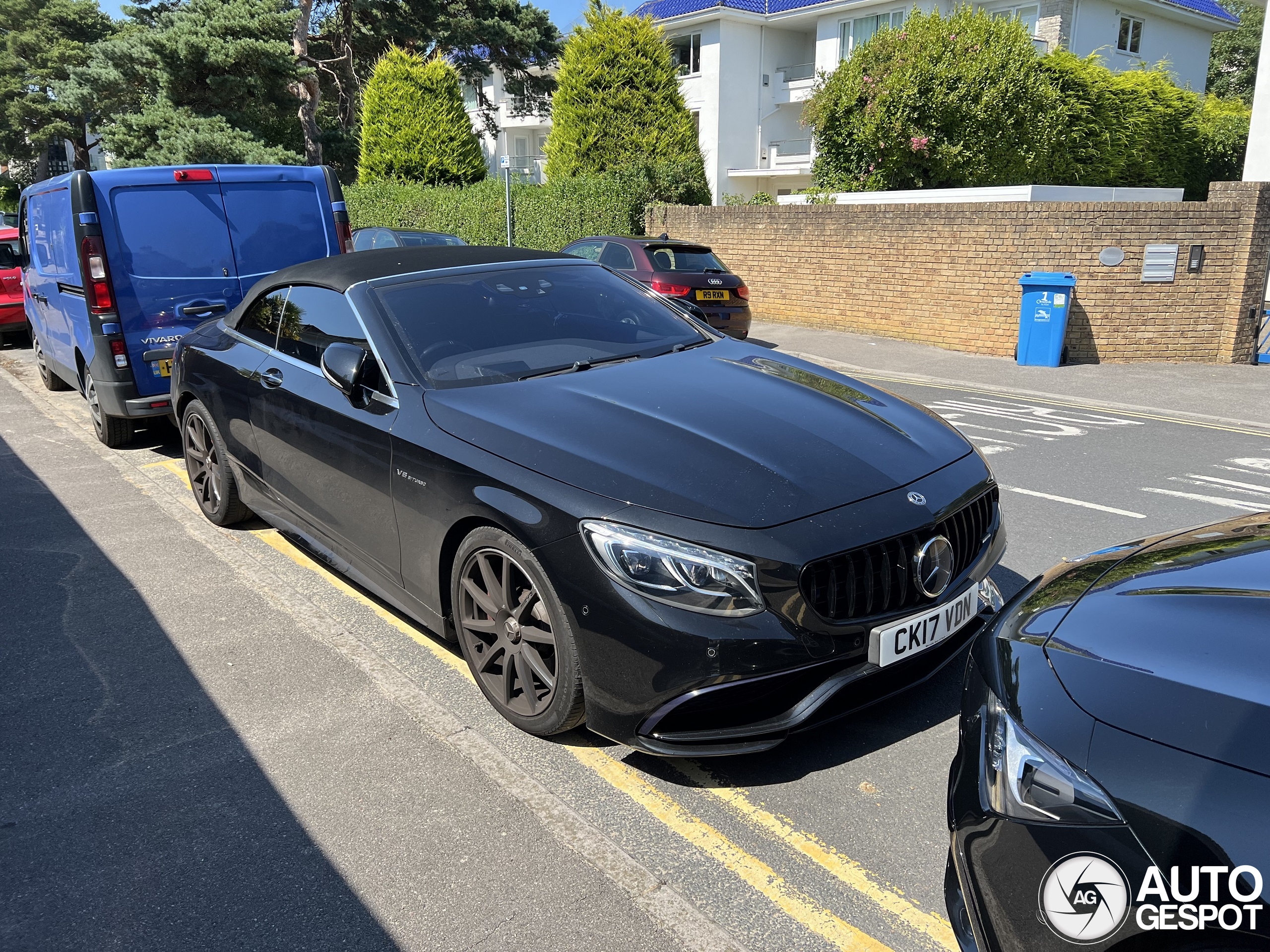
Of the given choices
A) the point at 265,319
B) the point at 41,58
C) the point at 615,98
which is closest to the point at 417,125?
the point at 615,98

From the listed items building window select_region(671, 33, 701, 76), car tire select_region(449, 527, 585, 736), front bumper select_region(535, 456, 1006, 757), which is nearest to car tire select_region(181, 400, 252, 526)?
car tire select_region(449, 527, 585, 736)

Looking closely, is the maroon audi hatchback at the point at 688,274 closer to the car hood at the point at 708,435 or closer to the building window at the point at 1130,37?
the car hood at the point at 708,435

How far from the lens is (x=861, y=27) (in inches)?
1265

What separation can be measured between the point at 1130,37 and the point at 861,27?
29.4ft

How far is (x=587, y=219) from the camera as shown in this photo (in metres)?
18.9

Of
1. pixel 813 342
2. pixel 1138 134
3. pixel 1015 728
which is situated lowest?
pixel 813 342

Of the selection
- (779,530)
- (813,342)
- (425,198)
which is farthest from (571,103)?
(779,530)

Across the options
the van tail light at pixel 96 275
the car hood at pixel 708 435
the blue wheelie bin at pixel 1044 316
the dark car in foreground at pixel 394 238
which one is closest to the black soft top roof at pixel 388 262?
the car hood at pixel 708 435

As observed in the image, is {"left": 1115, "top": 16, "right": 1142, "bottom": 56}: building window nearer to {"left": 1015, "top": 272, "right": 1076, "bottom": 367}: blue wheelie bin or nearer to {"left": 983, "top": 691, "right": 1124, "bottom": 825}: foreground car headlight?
{"left": 1015, "top": 272, "right": 1076, "bottom": 367}: blue wheelie bin

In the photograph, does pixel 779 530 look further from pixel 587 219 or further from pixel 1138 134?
pixel 1138 134

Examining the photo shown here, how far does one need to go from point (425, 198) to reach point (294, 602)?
19.6 metres

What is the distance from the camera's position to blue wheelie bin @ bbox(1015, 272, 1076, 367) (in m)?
12.0

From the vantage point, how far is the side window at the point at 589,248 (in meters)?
13.3

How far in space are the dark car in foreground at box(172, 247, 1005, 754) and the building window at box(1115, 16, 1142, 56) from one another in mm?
34364
